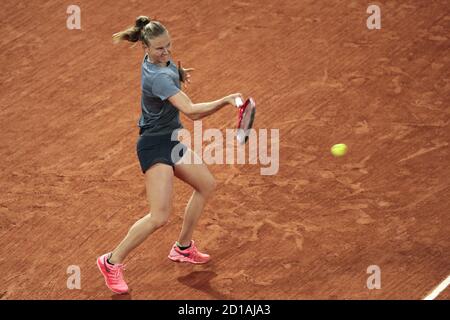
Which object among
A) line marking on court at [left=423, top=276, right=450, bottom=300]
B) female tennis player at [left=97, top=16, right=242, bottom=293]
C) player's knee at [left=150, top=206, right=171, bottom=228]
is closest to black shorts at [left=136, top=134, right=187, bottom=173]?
female tennis player at [left=97, top=16, right=242, bottom=293]

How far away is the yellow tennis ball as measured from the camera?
8.45m

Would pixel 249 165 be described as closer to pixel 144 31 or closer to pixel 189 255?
pixel 189 255

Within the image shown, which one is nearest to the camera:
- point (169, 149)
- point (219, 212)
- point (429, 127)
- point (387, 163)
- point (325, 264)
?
point (169, 149)

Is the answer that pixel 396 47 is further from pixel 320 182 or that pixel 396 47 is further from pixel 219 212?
pixel 219 212

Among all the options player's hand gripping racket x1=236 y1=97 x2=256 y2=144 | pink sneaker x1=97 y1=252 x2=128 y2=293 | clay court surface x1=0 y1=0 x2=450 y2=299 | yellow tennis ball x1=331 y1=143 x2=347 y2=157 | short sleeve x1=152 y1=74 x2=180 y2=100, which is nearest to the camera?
player's hand gripping racket x1=236 y1=97 x2=256 y2=144

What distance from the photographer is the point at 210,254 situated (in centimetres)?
715

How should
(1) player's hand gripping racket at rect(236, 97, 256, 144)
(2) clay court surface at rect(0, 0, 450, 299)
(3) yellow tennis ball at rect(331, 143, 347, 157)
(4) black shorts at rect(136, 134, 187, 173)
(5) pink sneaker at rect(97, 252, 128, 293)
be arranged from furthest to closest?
1. (3) yellow tennis ball at rect(331, 143, 347, 157)
2. (2) clay court surface at rect(0, 0, 450, 299)
3. (5) pink sneaker at rect(97, 252, 128, 293)
4. (4) black shorts at rect(136, 134, 187, 173)
5. (1) player's hand gripping racket at rect(236, 97, 256, 144)

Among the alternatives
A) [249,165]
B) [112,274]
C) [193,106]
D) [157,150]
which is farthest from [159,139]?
[249,165]

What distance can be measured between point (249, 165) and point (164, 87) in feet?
8.36

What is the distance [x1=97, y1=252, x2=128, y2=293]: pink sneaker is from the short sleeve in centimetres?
147

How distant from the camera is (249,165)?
27.6 ft

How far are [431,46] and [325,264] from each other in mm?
4463

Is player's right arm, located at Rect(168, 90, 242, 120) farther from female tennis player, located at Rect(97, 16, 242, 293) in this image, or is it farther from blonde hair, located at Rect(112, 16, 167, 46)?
blonde hair, located at Rect(112, 16, 167, 46)

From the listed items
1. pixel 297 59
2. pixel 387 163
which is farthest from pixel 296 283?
pixel 297 59
